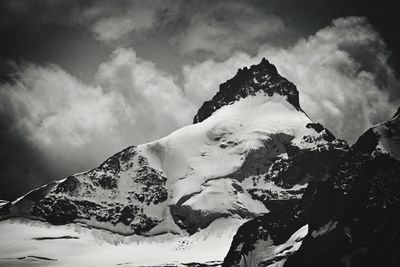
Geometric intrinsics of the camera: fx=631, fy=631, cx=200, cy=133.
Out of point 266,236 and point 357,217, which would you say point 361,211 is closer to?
point 357,217

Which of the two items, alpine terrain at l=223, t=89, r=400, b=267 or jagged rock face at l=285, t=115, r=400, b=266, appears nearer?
jagged rock face at l=285, t=115, r=400, b=266

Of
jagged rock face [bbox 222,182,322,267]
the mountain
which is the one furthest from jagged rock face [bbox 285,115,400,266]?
jagged rock face [bbox 222,182,322,267]

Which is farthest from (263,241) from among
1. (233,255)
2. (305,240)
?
(305,240)

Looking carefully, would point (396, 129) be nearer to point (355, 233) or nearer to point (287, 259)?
point (355, 233)

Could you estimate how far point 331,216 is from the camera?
150750 mm

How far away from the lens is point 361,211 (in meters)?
141

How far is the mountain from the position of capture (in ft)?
436

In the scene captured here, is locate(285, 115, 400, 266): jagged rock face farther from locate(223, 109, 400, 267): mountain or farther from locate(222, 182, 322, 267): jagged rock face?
locate(222, 182, 322, 267): jagged rock face

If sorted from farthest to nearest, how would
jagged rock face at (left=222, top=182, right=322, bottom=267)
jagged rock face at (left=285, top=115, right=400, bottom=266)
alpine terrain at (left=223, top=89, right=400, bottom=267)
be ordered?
jagged rock face at (left=222, top=182, right=322, bottom=267) < alpine terrain at (left=223, top=89, right=400, bottom=267) < jagged rock face at (left=285, top=115, right=400, bottom=266)

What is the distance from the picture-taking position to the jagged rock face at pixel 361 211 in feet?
433

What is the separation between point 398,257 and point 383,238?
6.82m

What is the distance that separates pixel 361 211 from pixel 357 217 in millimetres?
1636

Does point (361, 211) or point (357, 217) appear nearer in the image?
point (357, 217)

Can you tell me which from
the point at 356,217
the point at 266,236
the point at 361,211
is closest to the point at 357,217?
the point at 356,217
